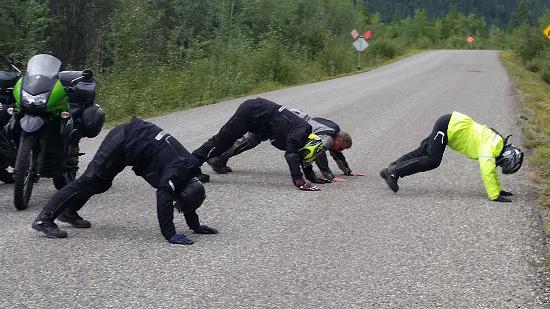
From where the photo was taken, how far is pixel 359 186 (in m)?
9.02

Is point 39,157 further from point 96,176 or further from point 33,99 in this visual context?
point 96,176

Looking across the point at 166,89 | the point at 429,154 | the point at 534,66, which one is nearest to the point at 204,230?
the point at 429,154

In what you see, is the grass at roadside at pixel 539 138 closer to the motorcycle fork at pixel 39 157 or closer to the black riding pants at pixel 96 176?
the black riding pants at pixel 96 176

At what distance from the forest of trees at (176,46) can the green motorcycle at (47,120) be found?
7572mm

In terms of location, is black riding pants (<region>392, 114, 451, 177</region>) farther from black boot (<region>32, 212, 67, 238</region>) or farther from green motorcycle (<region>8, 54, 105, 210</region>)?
black boot (<region>32, 212, 67, 238</region>)

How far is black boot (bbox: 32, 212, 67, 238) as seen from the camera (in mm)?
6176

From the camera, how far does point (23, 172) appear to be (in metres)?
7.18

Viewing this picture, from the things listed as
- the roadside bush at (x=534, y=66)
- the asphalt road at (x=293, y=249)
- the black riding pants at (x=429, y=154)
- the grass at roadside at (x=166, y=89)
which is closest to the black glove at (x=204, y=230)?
the asphalt road at (x=293, y=249)

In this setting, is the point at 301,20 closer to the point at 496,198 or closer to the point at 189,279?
the point at 496,198

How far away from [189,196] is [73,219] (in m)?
1.17

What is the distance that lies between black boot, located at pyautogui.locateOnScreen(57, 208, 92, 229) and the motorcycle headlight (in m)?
1.26

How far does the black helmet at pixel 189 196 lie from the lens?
6164mm

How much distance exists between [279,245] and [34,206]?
2.87m

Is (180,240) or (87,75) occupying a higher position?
(87,75)
